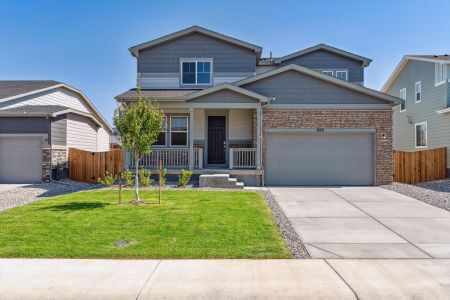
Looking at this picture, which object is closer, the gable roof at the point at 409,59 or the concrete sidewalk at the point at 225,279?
the concrete sidewalk at the point at 225,279

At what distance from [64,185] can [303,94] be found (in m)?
11.7

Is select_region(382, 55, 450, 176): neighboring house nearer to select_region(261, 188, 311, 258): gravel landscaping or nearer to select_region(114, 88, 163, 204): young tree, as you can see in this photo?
select_region(261, 188, 311, 258): gravel landscaping

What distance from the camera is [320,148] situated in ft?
51.6

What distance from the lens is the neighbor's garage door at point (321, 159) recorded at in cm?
1572

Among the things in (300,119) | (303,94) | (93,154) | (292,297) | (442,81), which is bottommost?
(292,297)

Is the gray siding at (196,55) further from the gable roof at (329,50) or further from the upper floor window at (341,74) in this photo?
the upper floor window at (341,74)

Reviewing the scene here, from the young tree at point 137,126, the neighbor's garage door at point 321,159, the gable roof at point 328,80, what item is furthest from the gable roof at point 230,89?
the young tree at point 137,126

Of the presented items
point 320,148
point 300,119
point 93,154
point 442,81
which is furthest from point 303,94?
point 93,154

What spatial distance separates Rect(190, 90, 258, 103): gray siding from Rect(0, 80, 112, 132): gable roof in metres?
10.6

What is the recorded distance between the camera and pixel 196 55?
18297mm

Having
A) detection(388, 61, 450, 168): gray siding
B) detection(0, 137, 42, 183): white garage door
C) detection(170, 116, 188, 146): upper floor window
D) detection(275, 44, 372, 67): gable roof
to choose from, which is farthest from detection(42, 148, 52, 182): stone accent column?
detection(388, 61, 450, 168): gray siding

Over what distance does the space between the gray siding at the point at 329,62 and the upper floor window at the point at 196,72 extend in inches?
195

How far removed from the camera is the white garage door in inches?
669

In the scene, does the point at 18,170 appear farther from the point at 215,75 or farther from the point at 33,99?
the point at 215,75
